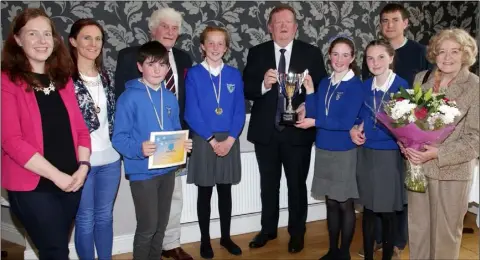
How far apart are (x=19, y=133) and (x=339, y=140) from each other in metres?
1.84

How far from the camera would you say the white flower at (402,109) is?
8.08ft

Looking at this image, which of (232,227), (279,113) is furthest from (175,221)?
(279,113)

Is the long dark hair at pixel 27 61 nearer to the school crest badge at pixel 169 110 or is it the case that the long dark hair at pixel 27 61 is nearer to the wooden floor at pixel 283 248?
the school crest badge at pixel 169 110

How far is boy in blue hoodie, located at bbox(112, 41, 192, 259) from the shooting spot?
8.71 feet

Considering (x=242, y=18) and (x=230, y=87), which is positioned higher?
(x=242, y=18)

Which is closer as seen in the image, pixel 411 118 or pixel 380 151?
pixel 411 118

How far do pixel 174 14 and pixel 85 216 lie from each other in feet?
4.67

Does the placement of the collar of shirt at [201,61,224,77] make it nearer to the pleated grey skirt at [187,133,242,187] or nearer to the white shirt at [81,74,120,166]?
the pleated grey skirt at [187,133,242,187]

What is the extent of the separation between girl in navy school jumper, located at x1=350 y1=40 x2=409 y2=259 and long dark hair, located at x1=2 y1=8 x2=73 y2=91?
5.63ft

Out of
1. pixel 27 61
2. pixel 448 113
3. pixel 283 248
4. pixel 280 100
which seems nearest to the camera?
pixel 27 61

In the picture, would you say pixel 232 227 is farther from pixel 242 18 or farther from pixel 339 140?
pixel 242 18

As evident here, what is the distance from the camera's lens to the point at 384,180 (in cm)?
287

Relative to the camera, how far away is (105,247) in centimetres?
285

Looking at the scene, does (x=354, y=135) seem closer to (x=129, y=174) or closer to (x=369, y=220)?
(x=369, y=220)
